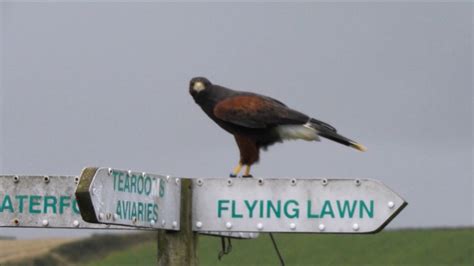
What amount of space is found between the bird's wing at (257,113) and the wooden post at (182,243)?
3.80 ft

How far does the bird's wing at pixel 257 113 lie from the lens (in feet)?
28.1

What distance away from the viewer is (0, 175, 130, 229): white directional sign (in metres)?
7.42

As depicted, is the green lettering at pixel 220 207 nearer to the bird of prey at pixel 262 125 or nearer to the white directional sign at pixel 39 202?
the white directional sign at pixel 39 202

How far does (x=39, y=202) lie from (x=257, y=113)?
1.73 m

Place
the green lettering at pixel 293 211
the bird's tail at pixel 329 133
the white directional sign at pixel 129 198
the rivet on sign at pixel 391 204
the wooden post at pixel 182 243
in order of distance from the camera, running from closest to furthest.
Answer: the white directional sign at pixel 129 198 < the rivet on sign at pixel 391 204 < the green lettering at pixel 293 211 < the wooden post at pixel 182 243 < the bird's tail at pixel 329 133

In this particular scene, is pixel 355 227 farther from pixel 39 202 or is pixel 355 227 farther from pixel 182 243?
pixel 39 202

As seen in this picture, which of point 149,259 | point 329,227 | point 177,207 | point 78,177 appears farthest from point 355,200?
point 149,259

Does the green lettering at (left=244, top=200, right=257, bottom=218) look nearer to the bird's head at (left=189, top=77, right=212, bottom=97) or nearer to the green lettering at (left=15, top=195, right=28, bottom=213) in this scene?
the green lettering at (left=15, top=195, right=28, bottom=213)

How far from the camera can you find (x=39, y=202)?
7449mm

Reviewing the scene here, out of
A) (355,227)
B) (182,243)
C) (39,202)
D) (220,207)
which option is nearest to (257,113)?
(220,207)

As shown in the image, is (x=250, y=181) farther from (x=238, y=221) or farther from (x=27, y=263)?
(x=27, y=263)

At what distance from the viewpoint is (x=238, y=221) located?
24.5 feet

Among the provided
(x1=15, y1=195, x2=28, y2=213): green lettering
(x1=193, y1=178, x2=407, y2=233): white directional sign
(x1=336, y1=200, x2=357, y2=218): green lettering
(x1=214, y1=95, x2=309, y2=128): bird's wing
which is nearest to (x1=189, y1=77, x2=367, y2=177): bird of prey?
(x1=214, y1=95, x2=309, y2=128): bird's wing

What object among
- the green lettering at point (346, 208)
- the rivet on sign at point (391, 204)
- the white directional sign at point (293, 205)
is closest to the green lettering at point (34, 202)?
the white directional sign at point (293, 205)
